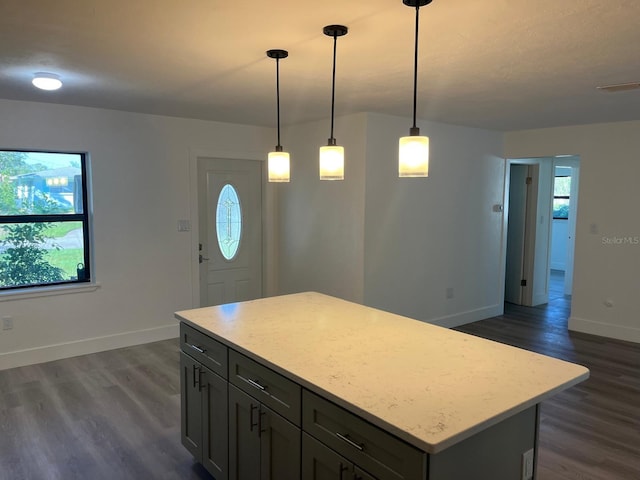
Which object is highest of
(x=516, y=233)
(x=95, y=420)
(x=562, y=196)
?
(x=562, y=196)

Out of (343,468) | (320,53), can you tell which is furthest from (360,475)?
(320,53)

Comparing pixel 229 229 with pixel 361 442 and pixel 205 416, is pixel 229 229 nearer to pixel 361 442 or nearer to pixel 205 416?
pixel 205 416

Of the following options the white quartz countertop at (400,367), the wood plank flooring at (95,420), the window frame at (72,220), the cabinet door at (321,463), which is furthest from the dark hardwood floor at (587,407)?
the window frame at (72,220)

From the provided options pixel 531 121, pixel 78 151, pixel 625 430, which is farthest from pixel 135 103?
pixel 625 430

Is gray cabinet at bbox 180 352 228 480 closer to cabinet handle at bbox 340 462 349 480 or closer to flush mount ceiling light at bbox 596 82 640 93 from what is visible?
cabinet handle at bbox 340 462 349 480

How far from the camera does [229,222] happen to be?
17.7ft

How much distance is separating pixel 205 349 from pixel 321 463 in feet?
3.18

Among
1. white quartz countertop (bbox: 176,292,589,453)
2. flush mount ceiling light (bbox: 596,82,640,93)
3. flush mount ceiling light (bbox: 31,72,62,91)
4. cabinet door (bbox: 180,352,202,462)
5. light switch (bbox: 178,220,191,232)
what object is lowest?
cabinet door (bbox: 180,352,202,462)

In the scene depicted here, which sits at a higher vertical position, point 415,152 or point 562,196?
point 415,152

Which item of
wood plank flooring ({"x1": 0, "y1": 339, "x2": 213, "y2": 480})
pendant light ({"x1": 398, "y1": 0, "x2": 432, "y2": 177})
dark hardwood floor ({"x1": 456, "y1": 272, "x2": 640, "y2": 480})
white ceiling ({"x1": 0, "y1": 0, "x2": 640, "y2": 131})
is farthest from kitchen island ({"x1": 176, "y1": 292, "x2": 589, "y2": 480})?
white ceiling ({"x1": 0, "y1": 0, "x2": 640, "y2": 131})

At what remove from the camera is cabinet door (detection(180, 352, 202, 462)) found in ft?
8.34

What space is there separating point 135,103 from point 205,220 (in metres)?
1.50

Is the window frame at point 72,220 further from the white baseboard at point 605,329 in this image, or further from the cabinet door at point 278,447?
the white baseboard at point 605,329

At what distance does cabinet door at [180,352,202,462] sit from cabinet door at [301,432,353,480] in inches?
36.4
